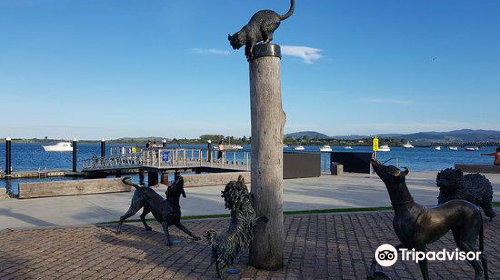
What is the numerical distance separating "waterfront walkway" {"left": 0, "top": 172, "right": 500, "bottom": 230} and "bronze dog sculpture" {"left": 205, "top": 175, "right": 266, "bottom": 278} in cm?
463

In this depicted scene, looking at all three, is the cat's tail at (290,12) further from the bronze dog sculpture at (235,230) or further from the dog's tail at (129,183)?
the dog's tail at (129,183)

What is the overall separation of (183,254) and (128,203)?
565cm

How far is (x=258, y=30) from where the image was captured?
4.97 meters

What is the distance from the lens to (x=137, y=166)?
2422 cm

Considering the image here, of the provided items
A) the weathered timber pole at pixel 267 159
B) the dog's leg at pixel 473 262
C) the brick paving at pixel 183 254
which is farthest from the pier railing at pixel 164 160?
the dog's leg at pixel 473 262

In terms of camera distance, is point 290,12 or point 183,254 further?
point 183,254

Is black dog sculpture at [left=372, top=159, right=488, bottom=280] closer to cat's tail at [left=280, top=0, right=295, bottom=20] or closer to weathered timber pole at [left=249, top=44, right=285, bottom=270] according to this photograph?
weathered timber pole at [left=249, top=44, right=285, bottom=270]

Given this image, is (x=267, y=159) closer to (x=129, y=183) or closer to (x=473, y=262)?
(x=473, y=262)

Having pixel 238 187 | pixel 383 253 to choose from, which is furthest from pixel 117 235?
pixel 383 253

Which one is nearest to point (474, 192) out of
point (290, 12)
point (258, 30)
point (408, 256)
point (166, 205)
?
point (408, 256)

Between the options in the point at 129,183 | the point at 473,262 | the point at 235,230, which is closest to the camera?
the point at 473,262

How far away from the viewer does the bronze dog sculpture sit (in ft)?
14.7

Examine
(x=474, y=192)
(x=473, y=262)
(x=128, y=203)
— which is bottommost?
(x=128, y=203)

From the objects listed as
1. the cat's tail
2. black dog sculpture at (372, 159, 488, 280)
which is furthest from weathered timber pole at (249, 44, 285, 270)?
black dog sculpture at (372, 159, 488, 280)
